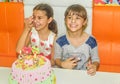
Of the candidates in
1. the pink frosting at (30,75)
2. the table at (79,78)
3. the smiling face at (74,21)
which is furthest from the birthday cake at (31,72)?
the smiling face at (74,21)

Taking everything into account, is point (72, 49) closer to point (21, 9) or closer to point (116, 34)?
point (116, 34)

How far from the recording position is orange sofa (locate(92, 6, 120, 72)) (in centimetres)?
202

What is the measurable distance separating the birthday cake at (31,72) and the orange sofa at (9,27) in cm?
88

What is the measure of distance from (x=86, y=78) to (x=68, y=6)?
2.53ft

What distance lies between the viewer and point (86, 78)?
4.69ft

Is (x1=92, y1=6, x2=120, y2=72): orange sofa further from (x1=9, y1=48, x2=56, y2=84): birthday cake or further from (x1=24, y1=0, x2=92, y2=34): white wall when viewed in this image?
(x1=9, y1=48, x2=56, y2=84): birthday cake

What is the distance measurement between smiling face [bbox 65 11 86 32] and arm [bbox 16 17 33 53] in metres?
0.28

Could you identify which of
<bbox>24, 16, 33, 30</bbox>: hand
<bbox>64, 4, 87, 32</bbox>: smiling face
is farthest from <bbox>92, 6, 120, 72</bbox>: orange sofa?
<bbox>24, 16, 33, 30</bbox>: hand

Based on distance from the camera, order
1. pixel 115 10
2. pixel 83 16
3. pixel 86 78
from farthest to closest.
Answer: pixel 115 10
pixel 83 16
pixel 86 78

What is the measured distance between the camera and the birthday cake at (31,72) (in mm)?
1207

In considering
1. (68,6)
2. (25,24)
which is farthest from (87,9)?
(25,24)

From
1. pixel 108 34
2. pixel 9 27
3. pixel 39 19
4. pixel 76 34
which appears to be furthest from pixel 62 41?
pixel 9 27

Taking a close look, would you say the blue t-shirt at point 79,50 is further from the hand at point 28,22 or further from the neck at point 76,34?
the hand at point 28,22

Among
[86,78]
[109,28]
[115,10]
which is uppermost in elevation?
[115,10]
